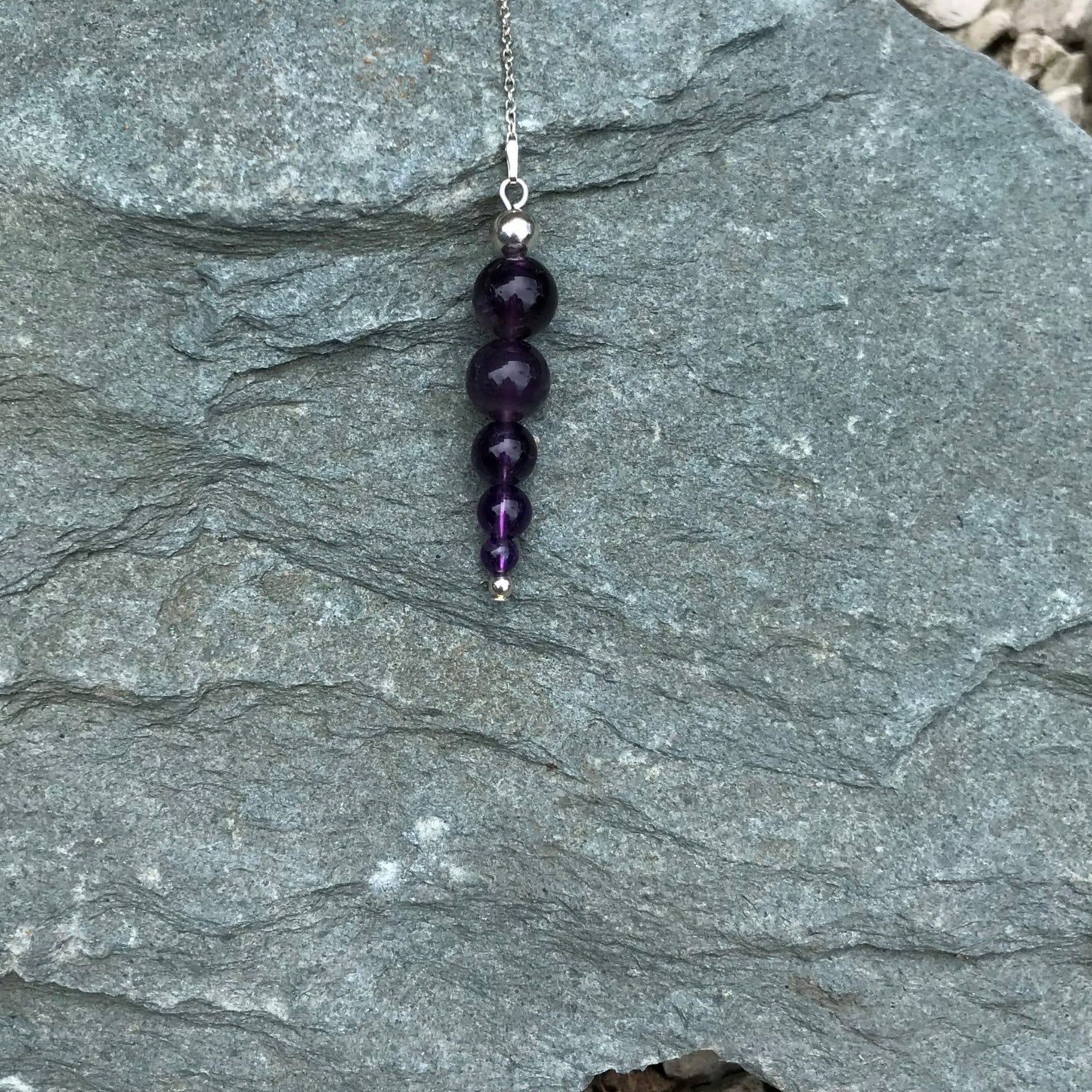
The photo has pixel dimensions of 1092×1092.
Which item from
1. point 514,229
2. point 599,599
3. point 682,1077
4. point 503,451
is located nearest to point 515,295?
point 514,229

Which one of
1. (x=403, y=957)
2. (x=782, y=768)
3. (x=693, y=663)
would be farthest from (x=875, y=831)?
(x=403, y=957)

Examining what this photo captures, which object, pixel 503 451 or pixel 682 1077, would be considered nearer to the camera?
pixel 503 451

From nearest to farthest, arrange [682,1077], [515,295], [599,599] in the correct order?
[515,295]
[599,599]
[682,1077]

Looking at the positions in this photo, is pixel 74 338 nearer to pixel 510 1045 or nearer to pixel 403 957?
A: pixel 403 957

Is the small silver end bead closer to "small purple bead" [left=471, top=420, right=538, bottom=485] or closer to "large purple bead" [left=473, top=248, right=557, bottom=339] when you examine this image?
"small purple bead" [left=471, top=420, right=538, bottom=485]

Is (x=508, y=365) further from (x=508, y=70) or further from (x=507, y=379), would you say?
(x=508, y=70)

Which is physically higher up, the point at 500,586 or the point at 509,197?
the point at 509,197
